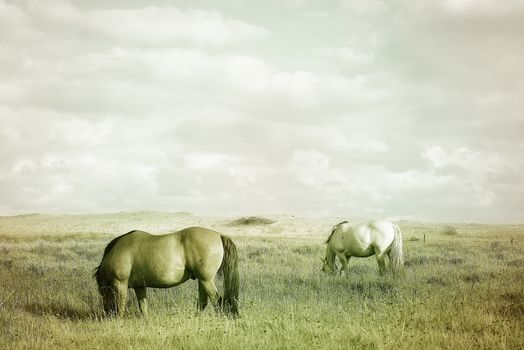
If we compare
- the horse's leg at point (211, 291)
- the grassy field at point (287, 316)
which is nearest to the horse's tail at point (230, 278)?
the horse's leg at point (211, 291)

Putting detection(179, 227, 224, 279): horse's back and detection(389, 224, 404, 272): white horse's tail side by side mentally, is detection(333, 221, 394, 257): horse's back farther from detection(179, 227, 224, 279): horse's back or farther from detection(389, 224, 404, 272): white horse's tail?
detection(179, 227, 224, 279): horse's back

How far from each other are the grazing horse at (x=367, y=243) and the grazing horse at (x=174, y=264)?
7.67 metres

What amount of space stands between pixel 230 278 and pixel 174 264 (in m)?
1.05

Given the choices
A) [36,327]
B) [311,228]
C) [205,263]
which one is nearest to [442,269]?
[205,263]

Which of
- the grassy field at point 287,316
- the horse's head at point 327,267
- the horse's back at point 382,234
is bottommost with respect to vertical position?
the horse's head at point 327,267

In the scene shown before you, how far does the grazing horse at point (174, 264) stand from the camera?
8109 mm

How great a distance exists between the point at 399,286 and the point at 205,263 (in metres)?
5.95

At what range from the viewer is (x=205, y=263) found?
809 centimetres

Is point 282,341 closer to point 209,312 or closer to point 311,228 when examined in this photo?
point 209,312

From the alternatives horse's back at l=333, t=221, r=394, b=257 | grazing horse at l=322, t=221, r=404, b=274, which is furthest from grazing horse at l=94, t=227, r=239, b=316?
horse's back at l=333, t=221, r=394, b=257

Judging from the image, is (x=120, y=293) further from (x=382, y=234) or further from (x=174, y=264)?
(x=382, y=234)

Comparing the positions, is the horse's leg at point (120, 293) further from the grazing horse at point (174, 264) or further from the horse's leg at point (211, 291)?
the horse's leg at point (211, 291)

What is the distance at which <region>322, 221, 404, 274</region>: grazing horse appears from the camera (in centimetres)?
1519

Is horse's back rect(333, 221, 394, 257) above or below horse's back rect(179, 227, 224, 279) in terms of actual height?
below
